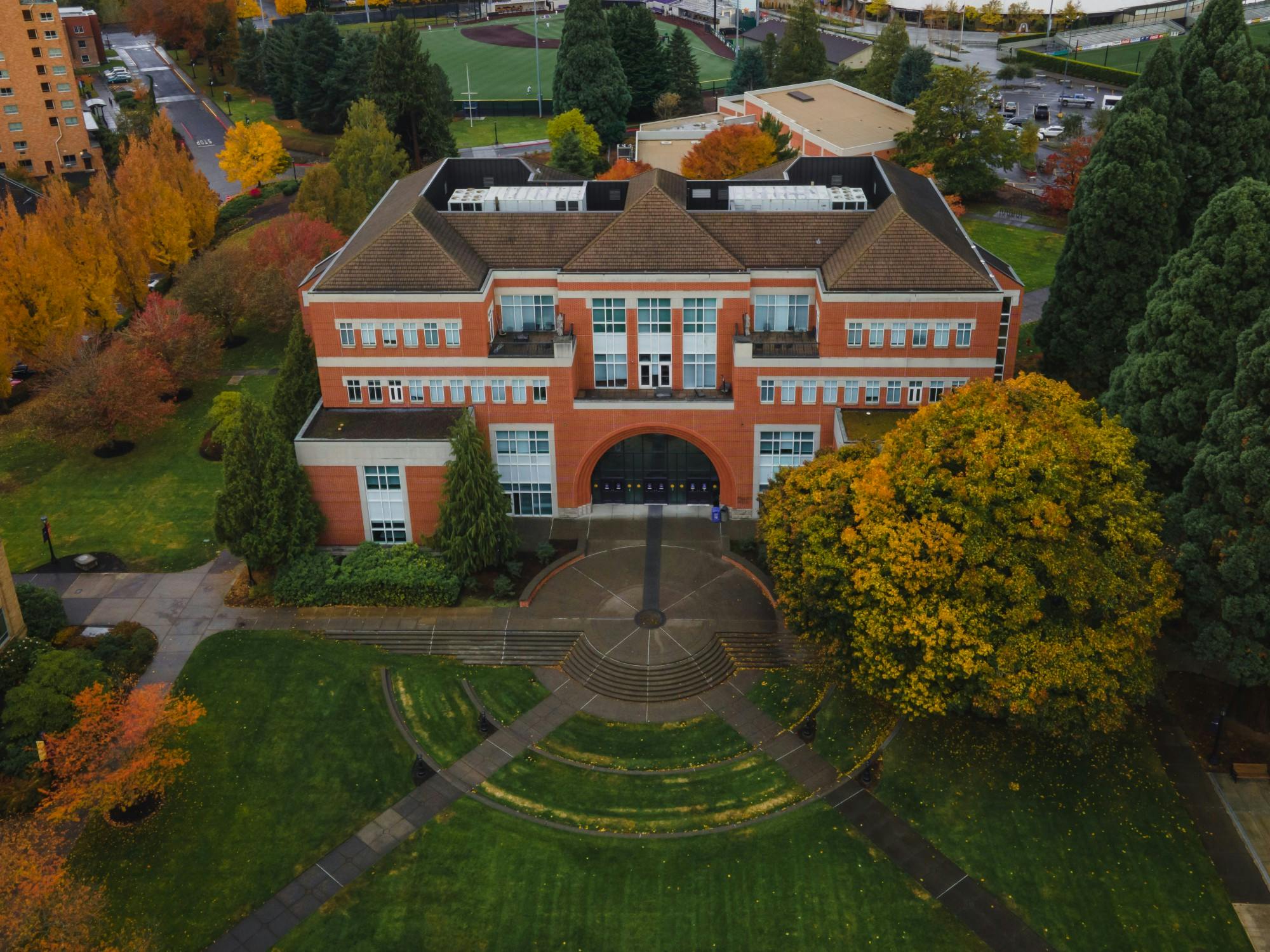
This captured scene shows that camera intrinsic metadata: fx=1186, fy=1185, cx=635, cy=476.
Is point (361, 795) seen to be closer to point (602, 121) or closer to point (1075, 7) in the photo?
point (602, 121)

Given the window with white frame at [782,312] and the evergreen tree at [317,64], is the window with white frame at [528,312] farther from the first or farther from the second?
the evergreen tree at [317,64]

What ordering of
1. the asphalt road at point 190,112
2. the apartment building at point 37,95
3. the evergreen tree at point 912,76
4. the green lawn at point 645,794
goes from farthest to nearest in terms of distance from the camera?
the asphalt road at point 190,112 < the evergreen tree at point 912,76 < the apartment building at point 37,95 < the green lawn at point 645,794

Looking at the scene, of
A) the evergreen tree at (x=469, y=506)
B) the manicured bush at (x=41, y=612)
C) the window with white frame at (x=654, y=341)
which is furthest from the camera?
the window with white frame at (x=654, y=341)

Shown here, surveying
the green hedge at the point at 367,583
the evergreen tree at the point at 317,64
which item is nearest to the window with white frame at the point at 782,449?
the green hedge at the point at 367,583

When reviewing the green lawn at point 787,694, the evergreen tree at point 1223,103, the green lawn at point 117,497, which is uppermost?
the evergreen tree at point 1223,103

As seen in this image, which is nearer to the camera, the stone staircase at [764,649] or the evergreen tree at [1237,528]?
the evergreen tree at [1237,528]

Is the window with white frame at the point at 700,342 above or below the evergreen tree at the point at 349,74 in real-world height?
below
